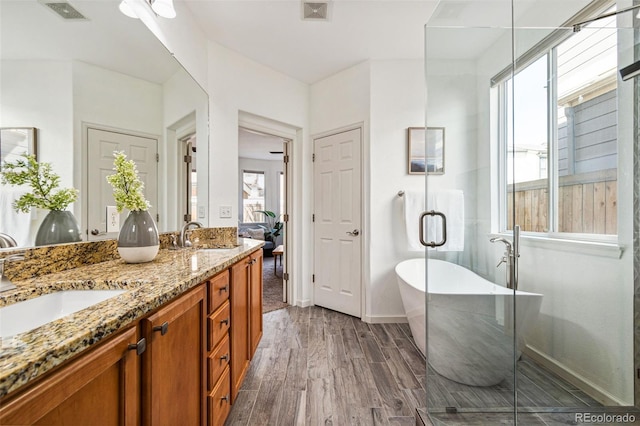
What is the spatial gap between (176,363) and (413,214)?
7.47 ft

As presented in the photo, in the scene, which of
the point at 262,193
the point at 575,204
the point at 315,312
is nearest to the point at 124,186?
the point at 315,312

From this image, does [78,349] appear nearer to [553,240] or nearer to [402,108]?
[553,240]

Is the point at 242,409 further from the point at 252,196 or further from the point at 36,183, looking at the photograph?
the point at 252,196

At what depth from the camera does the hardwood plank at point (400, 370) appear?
1.69 meters

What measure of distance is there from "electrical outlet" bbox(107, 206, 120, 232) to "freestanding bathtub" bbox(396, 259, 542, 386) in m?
1.73

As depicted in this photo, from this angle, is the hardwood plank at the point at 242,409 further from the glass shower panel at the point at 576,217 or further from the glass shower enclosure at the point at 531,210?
the glass shower panel at the point at 576,217

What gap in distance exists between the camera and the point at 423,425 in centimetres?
130

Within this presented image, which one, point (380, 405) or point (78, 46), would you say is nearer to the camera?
point (78, 46)

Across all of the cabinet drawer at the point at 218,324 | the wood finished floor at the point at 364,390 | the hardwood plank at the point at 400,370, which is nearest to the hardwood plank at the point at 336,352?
the wood finished floor at the point at 364,390

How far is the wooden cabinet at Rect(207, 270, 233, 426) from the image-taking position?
1.09 m

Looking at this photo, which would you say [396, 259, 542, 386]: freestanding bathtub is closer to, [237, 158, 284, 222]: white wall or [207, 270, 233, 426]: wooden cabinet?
[207, 270, 233, 426]: wooden cabinet

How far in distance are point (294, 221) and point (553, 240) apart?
2343 millimetres

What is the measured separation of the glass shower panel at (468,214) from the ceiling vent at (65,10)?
1750 millimetres

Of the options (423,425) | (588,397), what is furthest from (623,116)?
(423,425)
